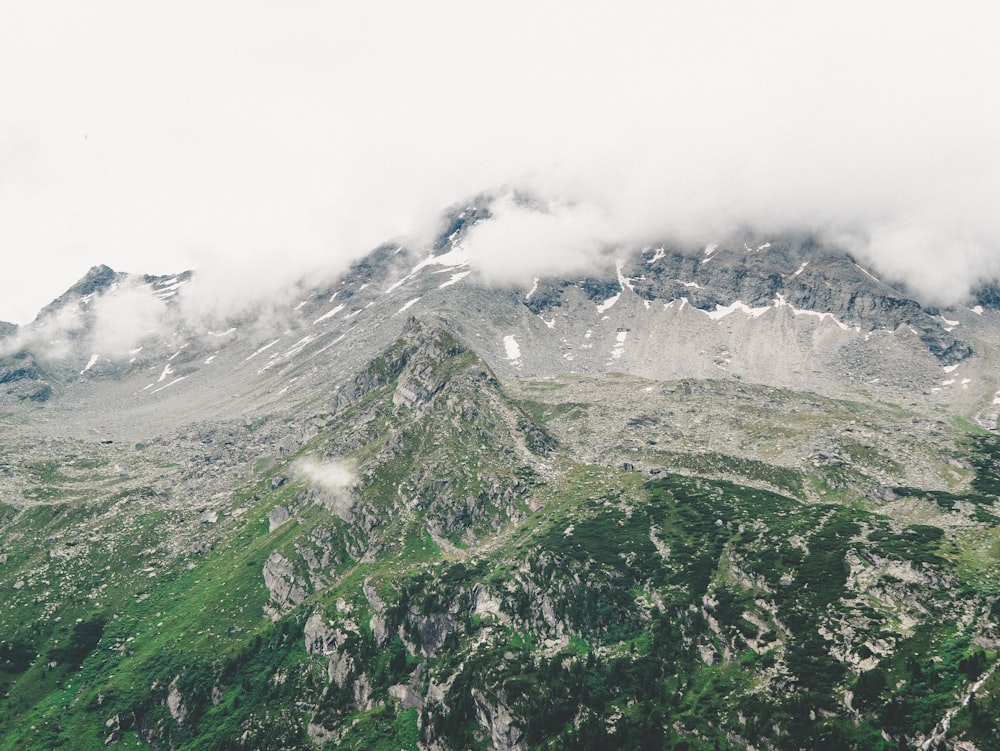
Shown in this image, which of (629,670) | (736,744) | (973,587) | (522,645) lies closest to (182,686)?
(522,645)

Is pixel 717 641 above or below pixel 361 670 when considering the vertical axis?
below

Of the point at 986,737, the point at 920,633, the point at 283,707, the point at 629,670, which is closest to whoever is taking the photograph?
the point at 986,737

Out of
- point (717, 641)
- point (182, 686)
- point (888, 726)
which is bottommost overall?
point (717, 641)

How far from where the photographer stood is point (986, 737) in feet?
389

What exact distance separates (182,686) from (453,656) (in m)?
90.5

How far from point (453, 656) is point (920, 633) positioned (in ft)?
425

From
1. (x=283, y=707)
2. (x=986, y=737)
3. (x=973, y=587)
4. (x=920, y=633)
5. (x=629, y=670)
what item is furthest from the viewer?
(x=283, y=707)

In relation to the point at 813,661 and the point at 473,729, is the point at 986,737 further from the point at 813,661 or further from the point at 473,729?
the point at 473,729

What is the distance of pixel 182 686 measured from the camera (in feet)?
655

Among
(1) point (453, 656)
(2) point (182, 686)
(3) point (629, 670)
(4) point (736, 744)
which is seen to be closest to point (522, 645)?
(1) point (453, 656)

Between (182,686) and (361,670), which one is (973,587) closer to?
(361,670)

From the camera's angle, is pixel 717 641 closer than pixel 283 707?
Yes

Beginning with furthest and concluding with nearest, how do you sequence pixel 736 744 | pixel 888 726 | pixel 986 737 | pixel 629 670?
pixel 629 670 → pixel 736 744 → pixel 888 726 → pixel 986 737

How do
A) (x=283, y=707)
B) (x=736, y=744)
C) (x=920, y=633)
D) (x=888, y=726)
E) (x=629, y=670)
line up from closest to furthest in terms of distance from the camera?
(x=888, y=726) < (x=736, y=744) < (x=920, y=633) < (x=629, y=670) < (x=283, y=707)
